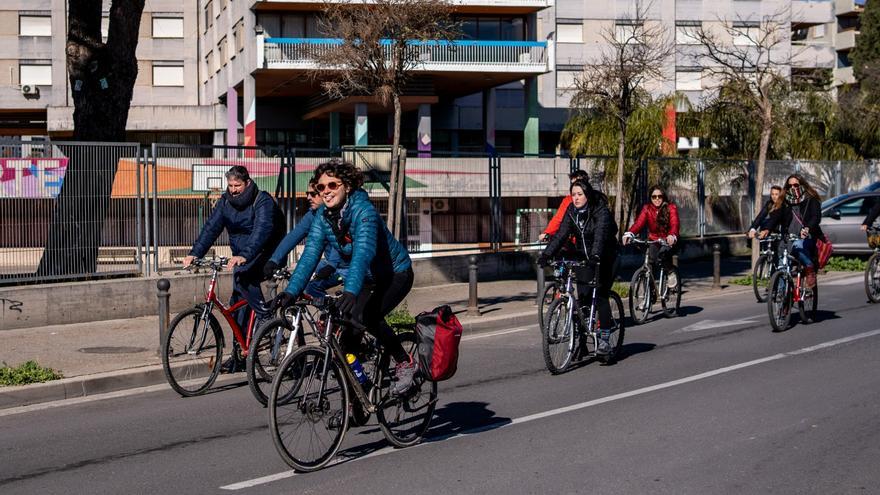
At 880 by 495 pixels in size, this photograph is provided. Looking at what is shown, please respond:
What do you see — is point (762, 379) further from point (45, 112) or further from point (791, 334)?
point (45, 112)

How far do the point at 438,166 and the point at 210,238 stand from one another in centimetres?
1063

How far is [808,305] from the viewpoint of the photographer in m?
14.5

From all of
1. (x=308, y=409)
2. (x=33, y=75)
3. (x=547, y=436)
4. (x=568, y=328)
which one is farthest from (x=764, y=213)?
(x=33, y=75)

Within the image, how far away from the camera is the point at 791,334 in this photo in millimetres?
13484

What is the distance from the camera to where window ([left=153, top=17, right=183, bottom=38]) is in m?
61.5

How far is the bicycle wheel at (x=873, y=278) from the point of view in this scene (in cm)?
1644

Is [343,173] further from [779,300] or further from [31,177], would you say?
[31,177]

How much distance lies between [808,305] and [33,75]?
2047 inches

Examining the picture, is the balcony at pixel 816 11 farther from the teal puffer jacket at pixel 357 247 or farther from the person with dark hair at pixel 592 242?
the teal puffer jacket at pixel 357 247

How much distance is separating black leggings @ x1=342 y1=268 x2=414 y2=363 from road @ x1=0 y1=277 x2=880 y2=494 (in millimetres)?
732

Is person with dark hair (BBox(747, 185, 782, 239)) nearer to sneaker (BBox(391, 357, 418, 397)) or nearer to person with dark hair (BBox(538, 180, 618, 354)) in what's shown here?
person with dark hair (BBox(538, 180, 618, 354))

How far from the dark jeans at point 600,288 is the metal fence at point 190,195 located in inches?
279

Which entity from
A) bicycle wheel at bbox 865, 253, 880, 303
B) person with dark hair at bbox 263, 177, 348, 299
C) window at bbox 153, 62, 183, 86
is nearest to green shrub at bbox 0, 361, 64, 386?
person with dark hair at bbox 263, 177, 348, 299

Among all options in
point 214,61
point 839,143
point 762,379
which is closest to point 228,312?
point 762,379
